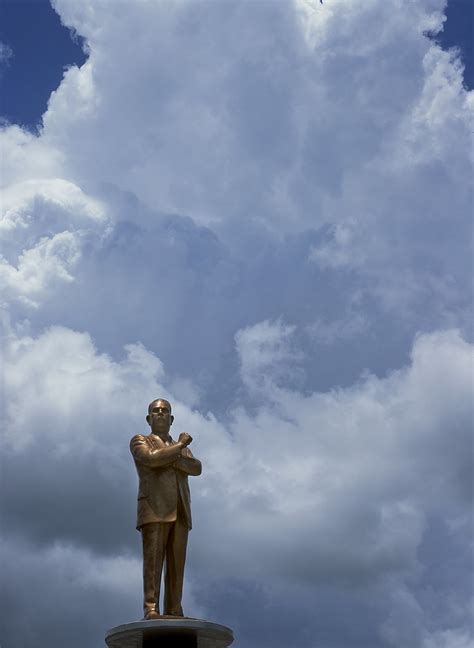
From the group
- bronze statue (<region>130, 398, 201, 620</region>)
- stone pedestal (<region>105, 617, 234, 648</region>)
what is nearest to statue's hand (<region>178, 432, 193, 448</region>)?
bronze statue (<region>130, 398, 201, 620</region>)

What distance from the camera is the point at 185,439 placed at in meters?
17.3

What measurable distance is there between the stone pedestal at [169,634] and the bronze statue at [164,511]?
2.91 feet

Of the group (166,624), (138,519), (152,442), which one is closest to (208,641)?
(166,624)

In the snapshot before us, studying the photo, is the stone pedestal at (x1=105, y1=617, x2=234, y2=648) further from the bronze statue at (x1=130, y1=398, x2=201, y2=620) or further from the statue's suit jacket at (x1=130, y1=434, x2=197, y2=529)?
the statue's suit jacket at (x1=130, y1=434, x2=197, y2=529)

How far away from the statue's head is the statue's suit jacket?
345 millimetres

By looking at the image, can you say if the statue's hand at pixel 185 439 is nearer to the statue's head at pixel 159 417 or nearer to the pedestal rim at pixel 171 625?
the statue's head at pixel 159 417

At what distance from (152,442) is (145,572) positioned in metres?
2.48

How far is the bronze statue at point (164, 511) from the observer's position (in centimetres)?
1680

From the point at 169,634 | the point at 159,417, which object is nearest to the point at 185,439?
the point at 159,417

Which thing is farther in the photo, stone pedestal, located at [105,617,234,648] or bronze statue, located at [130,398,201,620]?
bronze statue, located at [130,398,201,620]

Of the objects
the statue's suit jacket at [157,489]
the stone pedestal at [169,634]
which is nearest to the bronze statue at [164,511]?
the statue's suit jacket at [157,489]

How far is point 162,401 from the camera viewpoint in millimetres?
18125

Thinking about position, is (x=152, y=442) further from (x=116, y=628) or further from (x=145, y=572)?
(x=116, y=628)

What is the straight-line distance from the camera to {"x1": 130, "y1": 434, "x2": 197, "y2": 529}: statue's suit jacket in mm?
16969
